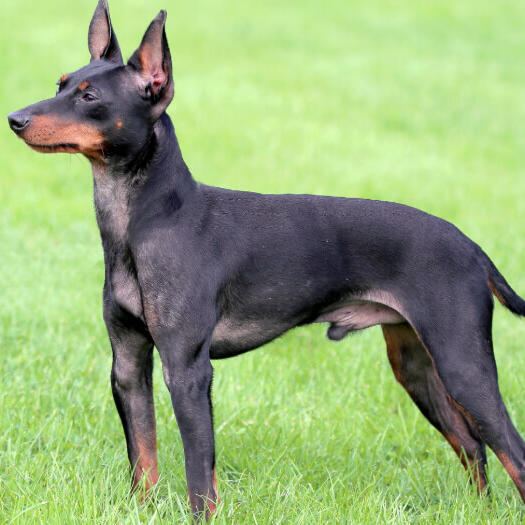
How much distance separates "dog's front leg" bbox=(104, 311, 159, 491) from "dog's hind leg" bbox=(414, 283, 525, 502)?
1.23 metres

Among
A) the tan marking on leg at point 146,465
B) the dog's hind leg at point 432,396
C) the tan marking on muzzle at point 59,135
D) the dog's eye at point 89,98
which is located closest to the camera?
the tan marking on muzzle at point 59,135

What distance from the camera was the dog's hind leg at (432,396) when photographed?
4.20 meters

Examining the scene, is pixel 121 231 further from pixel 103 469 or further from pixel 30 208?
pixel 30 208

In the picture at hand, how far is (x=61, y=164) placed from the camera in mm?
10109

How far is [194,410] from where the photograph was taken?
3439 millimetres

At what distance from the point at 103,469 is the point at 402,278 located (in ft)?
5.60

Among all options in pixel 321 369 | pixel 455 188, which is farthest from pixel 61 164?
pixel 321 369

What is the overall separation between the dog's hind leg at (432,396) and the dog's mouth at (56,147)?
5.93ft

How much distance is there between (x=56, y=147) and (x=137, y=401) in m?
1.20

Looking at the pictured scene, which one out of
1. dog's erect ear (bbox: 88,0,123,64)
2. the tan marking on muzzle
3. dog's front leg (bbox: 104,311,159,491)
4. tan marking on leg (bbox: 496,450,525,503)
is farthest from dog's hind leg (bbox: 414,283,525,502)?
dog's erect ear (bbox: 88,0,123,64)

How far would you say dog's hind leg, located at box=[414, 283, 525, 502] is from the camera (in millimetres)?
3678

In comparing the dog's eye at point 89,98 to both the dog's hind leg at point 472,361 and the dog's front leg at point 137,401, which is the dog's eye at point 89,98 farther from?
the dog's hind leg at point 472,361

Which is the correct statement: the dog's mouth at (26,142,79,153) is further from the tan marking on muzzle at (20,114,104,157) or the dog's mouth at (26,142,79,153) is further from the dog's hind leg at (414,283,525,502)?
the dog's hind leg at (414,283,525,502)

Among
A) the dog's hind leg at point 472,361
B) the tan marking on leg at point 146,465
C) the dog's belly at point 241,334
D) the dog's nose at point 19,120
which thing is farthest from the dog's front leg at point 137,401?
the dog's hind leg at point 472,361
